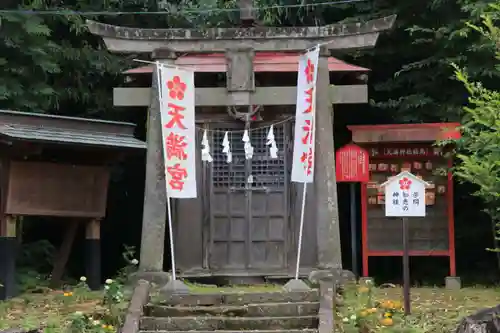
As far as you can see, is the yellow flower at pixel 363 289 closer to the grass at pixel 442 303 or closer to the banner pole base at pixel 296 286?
the grass at pixel 442 303

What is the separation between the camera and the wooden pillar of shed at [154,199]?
11.0 metres

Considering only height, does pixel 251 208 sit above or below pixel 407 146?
below

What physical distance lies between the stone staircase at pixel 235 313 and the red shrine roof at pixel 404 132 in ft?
13.3

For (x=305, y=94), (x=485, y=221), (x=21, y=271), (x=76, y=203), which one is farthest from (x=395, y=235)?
(x=21, y=271)

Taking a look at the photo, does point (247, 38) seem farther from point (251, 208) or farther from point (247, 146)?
point (251, 208)

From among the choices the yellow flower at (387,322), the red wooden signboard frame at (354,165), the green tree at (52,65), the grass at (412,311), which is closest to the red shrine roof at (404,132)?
the red wooden signboard frame at (354,165)

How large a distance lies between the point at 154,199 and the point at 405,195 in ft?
12.7

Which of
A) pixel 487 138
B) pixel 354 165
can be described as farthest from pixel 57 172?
pixel 487 138

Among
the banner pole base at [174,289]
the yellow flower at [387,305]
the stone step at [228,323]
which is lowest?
the stone step at [228,323]

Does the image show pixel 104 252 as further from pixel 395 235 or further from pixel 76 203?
pixel 395 235

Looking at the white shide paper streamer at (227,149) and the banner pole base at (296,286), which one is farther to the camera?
the white shide paper streamer at (227,149)

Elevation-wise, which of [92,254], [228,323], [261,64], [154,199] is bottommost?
[228,323]

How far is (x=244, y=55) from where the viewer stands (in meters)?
11.4

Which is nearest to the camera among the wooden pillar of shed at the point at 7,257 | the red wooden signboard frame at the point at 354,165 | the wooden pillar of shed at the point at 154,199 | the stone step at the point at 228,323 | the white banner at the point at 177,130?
the stone step at the point at 228,323
